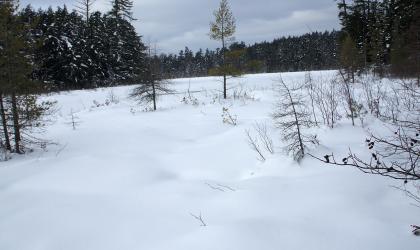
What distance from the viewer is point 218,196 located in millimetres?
6383

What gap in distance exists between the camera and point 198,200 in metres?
6.30

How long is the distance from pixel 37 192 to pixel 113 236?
265 cm

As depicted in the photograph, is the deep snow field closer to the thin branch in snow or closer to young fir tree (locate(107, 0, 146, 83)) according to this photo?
the thin branch in snow

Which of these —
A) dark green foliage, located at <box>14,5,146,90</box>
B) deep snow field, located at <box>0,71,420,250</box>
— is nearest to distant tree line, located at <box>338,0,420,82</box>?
dark green foliage, located at <box>14,5,146,90</box>

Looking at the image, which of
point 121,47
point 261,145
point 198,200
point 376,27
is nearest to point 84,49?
point 121,47

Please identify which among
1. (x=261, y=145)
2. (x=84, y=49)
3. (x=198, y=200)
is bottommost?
(x=198, y=200)

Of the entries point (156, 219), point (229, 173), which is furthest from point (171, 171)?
point (156, 219)

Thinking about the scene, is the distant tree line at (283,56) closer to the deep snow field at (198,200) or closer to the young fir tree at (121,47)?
the young fir tree at (121,47)

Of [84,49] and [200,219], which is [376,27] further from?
[200,219]

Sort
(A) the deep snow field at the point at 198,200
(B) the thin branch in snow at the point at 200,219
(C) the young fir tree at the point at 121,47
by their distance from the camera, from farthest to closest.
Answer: (C) the young fir tree at the point at 121,47, (B) the thin branch in snow at the point at 200,219, (A) the deep snow field at the point at 198,200

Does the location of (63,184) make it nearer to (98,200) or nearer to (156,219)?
(98,200)

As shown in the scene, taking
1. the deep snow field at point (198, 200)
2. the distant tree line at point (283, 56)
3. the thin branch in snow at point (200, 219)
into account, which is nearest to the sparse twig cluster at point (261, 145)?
the deep snow field at point (198, 200)

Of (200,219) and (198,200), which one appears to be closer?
(200,219)

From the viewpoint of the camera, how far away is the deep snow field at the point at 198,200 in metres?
4.68
